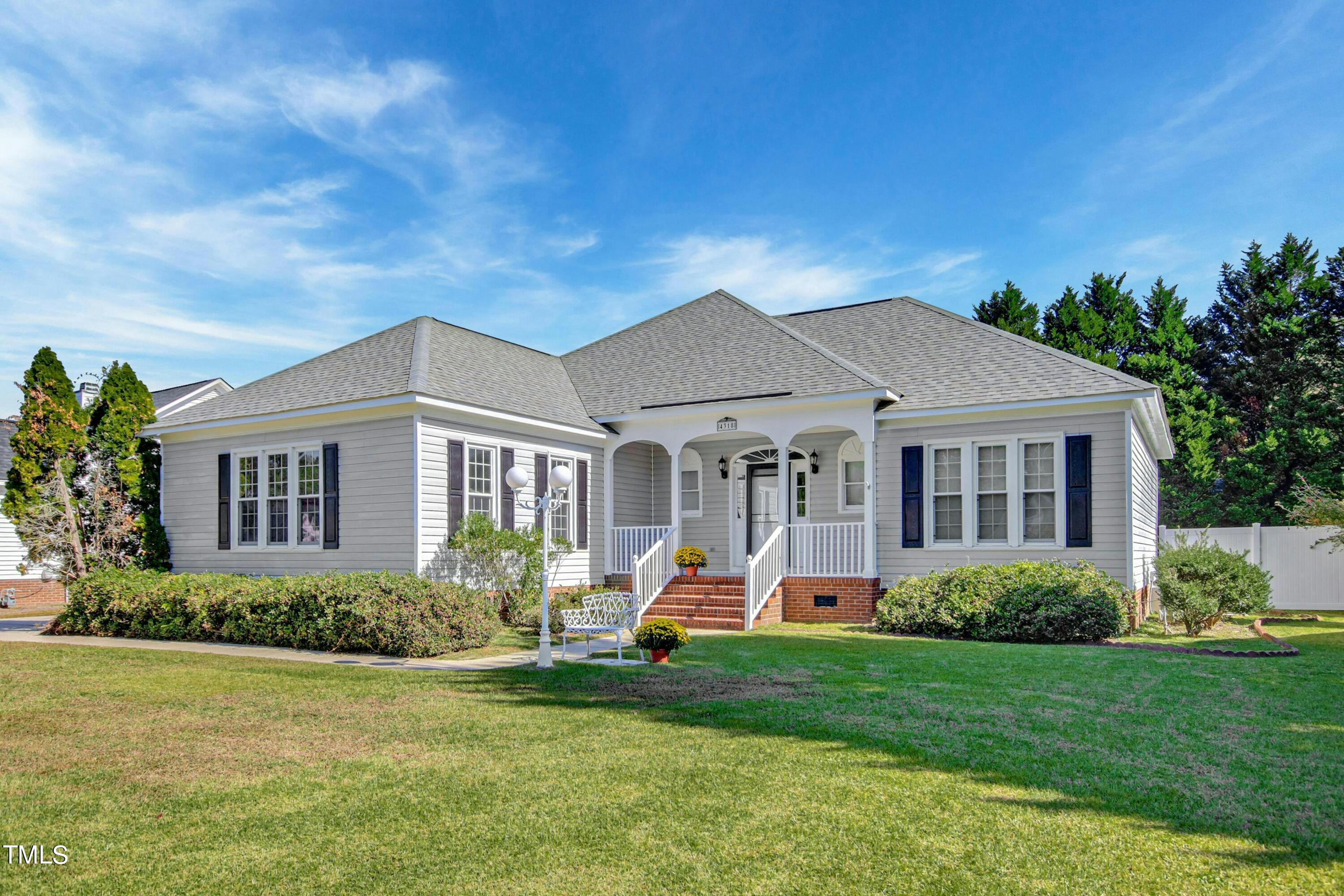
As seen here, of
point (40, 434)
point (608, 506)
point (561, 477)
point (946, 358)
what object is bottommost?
point (608, 506)

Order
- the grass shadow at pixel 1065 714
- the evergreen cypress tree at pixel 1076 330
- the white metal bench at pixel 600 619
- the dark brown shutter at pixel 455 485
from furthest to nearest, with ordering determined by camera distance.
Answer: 1. the evergreen cypress tree at pixel 1076 330
2. the dark brown shutter at pixel 455 485
3. the white metal bench at pixel 600 619
4. the grass shadow at pixel 1065 714

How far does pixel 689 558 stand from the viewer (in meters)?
16.3

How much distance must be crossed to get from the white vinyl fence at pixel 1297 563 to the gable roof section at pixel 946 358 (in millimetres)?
6985

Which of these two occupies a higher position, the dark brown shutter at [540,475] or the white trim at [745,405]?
the white trim at [745,405]

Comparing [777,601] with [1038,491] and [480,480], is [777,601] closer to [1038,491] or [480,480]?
[1038,491]

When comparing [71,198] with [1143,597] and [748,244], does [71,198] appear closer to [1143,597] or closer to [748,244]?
[748,244]

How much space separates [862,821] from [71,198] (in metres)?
16.3

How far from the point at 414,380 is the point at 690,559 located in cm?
594

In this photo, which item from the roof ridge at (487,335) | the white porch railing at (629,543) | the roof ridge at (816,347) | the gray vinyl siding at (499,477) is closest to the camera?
the gray vinyl siding at (499,477)

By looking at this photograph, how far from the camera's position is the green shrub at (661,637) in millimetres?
10508

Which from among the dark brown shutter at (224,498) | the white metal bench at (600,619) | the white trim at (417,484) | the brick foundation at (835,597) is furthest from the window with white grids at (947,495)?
the dark brown shutter at (224,498)

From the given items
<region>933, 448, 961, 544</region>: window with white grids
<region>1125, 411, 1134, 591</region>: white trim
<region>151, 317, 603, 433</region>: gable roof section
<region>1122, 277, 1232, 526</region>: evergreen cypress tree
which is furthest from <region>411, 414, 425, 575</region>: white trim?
<region>1122, 277, 1232, 526</region>: evergreen cypress tree

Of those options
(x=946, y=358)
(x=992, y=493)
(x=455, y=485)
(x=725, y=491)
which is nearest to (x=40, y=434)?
(x=455, y=485)

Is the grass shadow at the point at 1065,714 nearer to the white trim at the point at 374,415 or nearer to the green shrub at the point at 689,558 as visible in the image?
the green shrub at the point at 689,558
